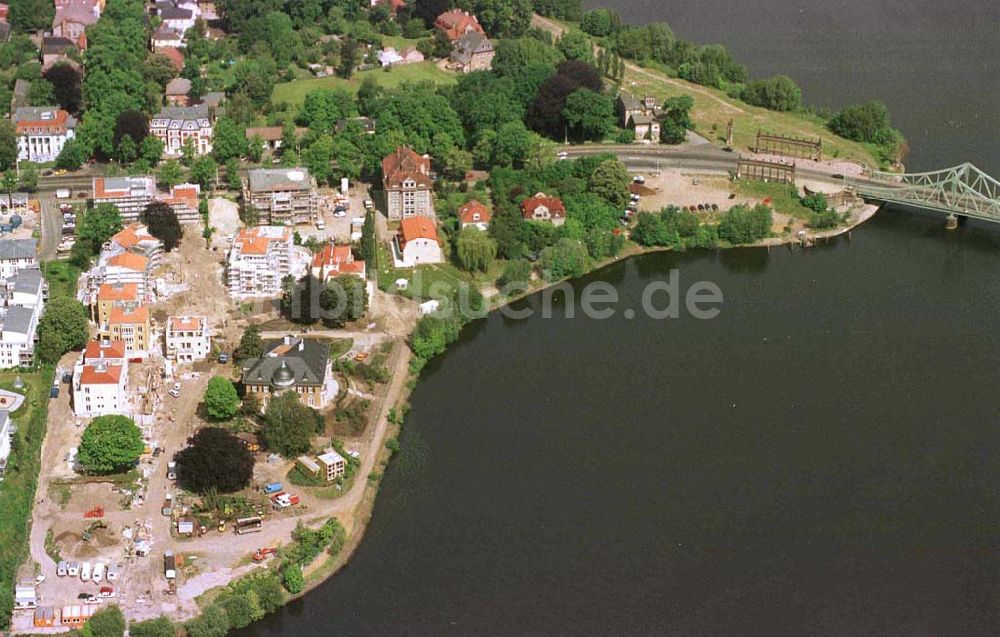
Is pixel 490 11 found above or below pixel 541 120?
above

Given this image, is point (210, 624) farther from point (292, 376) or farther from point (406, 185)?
point (406, 185)

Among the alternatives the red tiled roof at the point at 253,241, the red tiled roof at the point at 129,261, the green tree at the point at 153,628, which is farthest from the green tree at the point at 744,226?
the green tree at the point at 153,628

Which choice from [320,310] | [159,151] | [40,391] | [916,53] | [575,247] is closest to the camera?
[40,391]

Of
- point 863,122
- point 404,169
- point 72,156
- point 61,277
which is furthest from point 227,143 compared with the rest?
point 863,122

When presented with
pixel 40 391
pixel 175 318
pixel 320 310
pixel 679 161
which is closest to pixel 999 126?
pixel 679 161

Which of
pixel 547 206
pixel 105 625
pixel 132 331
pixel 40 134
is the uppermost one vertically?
pixel 40 134

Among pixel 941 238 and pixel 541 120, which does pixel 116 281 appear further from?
pixel 941 238
